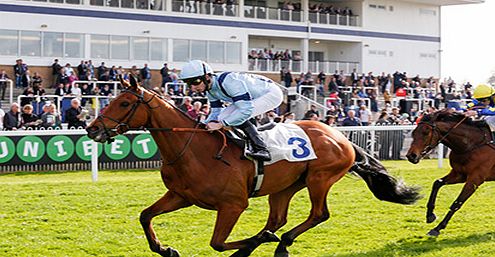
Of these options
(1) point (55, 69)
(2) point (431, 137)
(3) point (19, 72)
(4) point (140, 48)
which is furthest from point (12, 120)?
(4) point (140, 48)

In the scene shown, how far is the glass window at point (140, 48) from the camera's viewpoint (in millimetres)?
29234

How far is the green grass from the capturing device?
715 centimetres

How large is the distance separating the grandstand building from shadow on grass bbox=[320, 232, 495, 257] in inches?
813

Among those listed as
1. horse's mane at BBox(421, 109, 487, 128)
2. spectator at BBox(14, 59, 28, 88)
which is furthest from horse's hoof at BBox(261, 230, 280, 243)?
spectator at BBox(14, 59, 28, 88)

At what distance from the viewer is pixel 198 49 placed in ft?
102

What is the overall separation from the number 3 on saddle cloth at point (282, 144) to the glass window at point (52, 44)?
21.5m

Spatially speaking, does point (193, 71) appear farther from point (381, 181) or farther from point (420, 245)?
point (420, 245)

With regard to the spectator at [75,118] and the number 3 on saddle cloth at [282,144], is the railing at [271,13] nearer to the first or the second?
the spectator at [75,118]

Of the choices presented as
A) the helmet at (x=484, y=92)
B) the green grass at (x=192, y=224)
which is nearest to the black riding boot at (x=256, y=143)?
the green grass at (x=192, y=224)

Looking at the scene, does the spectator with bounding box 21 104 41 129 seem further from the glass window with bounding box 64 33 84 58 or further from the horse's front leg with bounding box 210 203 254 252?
the glass window with bounding box 64 33 84 58

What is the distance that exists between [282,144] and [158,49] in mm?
24032

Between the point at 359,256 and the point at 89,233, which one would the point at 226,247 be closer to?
the point at 359,256

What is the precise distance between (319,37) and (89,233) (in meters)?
28.8

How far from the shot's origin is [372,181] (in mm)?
7625
